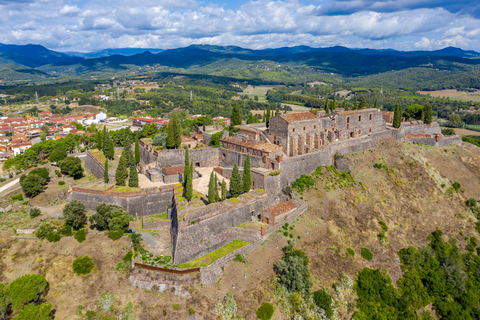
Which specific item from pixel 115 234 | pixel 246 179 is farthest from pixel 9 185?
pixel 246 179

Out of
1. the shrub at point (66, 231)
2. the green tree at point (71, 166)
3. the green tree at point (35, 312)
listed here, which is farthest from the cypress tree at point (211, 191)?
the green tree at point (71, 166)

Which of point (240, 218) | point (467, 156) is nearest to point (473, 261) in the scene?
point (467, 156)

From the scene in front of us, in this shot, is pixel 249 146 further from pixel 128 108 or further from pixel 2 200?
pixel 128 108

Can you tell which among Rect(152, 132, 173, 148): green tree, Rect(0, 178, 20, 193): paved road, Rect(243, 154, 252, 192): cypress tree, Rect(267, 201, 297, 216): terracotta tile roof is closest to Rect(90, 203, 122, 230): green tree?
Rect(243, 154, 252, 192): cypress tree

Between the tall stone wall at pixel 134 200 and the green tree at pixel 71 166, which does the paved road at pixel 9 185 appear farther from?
the tall stone wall at pixel 134 200

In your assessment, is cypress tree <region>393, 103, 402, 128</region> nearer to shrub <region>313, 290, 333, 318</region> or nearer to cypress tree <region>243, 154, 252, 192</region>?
cypress tree <region>243, 154, 252, 192</region>

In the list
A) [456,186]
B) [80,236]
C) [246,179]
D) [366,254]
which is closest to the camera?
[80,236]

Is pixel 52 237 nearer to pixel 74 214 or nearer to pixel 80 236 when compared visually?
pixel 80 236
